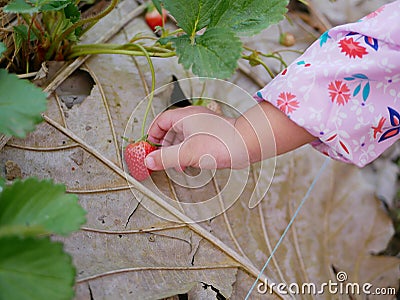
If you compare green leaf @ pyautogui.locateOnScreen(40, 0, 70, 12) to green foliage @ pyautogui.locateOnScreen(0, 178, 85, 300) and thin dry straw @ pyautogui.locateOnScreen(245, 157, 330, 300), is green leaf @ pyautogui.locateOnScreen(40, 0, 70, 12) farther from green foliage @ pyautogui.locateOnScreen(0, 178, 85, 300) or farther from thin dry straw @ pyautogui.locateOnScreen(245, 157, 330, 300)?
thin dry straw @ pyautogui.locateOnScreen(245, 157, 330, 300)

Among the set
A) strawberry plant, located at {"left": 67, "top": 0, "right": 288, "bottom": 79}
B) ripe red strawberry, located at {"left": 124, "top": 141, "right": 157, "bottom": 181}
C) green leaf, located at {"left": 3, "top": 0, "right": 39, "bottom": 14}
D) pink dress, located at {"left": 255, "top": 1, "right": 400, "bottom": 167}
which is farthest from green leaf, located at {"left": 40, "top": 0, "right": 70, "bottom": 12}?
pink dress, located at {"left": 255, "top": 1, "right": 400, "bottom": 167}

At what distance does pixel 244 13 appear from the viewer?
0.88 m

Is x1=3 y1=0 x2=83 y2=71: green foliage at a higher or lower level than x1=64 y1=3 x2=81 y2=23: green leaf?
lower

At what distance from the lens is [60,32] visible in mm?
1007

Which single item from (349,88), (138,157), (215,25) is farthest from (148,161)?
(349,88)

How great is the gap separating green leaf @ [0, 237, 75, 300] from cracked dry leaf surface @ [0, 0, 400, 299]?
0.74 ft

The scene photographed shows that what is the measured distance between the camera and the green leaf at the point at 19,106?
66 cm

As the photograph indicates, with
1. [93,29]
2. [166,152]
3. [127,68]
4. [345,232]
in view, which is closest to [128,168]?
[166,152]

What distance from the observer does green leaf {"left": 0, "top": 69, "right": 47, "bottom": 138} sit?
0.66 metres

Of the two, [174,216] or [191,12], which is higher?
[191,12]

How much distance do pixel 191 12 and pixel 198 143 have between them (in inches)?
8.7

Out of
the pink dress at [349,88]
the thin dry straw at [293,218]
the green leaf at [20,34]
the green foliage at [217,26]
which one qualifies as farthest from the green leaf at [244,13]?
the thin dry straw at [293,218]

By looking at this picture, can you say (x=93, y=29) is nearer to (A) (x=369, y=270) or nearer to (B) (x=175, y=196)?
(B) (x=175, y=196)

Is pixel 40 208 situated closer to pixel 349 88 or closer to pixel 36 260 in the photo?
pixel 36 260
